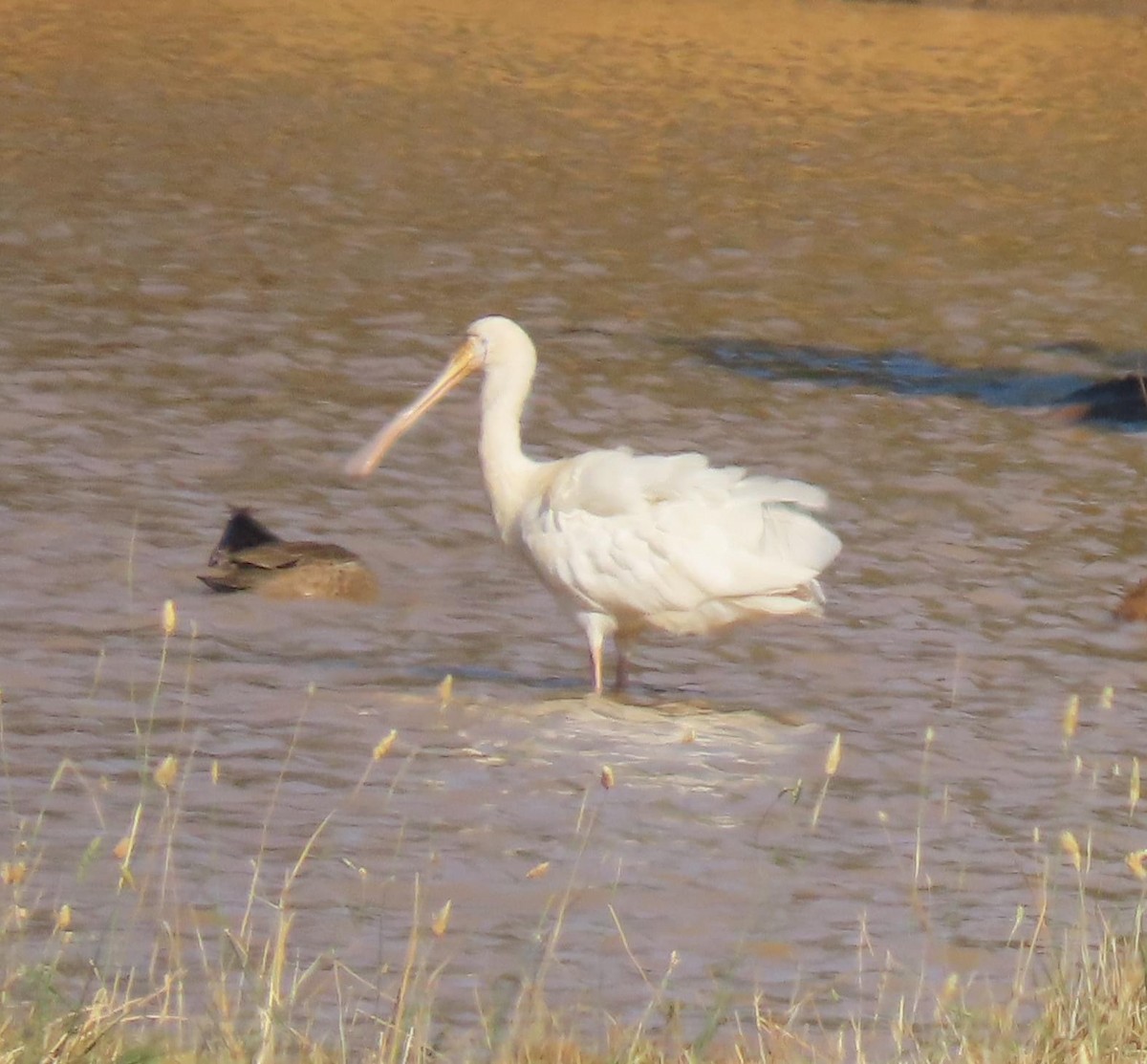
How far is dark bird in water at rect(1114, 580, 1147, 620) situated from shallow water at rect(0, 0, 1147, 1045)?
0.12 metres

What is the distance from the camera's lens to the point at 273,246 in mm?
16406

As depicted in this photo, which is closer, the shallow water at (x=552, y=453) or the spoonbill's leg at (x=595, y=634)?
the shallow water at (x=552, y=453)

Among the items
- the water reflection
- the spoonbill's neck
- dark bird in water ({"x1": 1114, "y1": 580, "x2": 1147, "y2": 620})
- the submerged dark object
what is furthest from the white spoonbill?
the water reflection

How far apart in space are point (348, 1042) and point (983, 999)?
1406 mm

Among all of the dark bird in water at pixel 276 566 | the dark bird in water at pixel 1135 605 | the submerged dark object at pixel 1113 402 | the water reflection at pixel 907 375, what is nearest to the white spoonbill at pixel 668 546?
the dark bird in water at pixel 276 566

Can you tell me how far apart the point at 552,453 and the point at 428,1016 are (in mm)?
7482

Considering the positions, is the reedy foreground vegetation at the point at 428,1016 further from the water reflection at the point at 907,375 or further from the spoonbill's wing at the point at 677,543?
the water reflection at the point at 907,375

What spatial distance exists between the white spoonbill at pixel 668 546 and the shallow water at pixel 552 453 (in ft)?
1.01

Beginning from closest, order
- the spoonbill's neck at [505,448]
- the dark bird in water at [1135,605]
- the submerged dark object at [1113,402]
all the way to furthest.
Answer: the spoonbill's neck at [505,448], the dark bird in water at [1135,605], the submerged dark object at [1113,402]

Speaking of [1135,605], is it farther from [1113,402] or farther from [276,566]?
[1113,402]

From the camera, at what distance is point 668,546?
8484mm

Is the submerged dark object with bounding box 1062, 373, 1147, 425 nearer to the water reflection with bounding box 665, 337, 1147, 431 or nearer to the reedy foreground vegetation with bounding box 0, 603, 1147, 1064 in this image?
the water reflection with bounding box 665, 337, 1147, 431

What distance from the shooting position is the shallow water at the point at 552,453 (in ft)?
20.8

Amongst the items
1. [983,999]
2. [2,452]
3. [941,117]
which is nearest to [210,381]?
[2,452]
